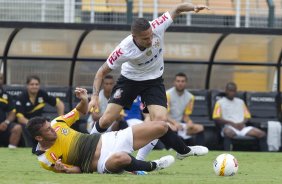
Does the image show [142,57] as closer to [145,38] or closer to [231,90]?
[145,38]

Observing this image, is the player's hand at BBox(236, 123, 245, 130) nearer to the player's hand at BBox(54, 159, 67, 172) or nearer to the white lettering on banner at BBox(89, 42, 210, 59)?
the white lettering on banner at BBox(89, 42, 210, 59)

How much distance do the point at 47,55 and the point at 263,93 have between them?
439 cm

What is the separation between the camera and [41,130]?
9.67 m

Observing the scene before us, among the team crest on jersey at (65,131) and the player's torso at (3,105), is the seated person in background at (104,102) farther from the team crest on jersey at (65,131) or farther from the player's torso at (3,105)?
the team crest on jersey at (65,131)

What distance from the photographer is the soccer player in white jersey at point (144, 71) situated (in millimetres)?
11125

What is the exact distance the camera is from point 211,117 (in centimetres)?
1830

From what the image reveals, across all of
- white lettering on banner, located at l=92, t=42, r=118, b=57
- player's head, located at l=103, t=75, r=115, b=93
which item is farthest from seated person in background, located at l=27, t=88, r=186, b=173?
white lettering on banner, located at l=92, t=42, r=118, b=57

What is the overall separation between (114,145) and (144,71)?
2.03 m

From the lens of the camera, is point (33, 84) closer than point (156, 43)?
No

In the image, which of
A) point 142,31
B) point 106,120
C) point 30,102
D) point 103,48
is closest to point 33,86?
point 30,102

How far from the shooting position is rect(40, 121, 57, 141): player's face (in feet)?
31.8

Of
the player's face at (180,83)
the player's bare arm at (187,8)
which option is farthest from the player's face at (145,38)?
the player's face at (180,83)

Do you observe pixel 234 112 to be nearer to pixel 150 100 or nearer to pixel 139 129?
pixel 150 100

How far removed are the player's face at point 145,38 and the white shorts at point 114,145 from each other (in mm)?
1363
